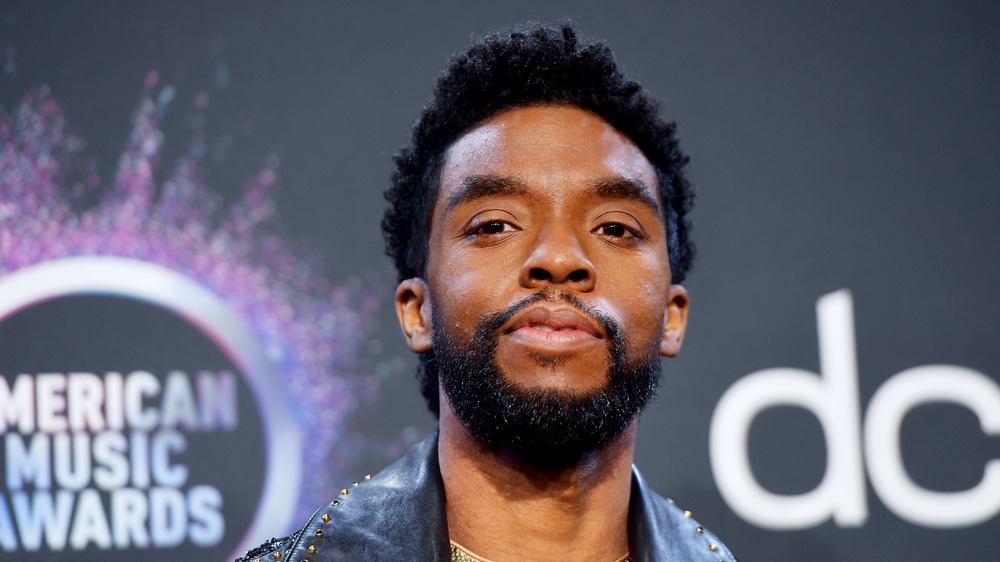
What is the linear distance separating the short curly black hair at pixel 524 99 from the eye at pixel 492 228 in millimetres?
181

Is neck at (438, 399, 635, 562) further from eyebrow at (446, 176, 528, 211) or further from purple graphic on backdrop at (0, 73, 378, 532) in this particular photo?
purple graphic on backdrop at (0, 73, 378, 532)

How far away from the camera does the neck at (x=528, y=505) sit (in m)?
1.44

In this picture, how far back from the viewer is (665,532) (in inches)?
61.9

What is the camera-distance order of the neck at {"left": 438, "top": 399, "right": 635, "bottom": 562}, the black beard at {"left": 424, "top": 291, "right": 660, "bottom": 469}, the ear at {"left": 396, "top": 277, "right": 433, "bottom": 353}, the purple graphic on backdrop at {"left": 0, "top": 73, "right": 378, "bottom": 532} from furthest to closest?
the purple graphic on backdrop at {"left": 0, "top": 73, "right": 378, "bottom": 532}
the ear at {"left": 396, "top": 277, "right": 433, "bottom": 353}
the neck at {"left": 438, "top": 399, "right": 635, "bottom": 562}
the black beard at {"left": 424, "top": 291, "right": 660, "bottom": 469}

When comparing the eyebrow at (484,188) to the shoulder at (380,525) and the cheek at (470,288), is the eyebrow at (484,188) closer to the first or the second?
the cheek at (470,288)

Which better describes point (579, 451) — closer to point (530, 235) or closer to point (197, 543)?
point (530, 235)

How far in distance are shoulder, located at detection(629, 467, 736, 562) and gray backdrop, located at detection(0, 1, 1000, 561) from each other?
2.43 ft

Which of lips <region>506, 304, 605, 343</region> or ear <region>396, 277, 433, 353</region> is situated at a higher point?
ear <region>396, 277, 433, 353</region>

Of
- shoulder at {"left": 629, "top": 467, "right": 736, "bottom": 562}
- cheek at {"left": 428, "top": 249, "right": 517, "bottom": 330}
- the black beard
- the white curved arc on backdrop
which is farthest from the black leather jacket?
the white curved arc on backdrop

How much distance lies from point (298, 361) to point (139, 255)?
46 centimetres

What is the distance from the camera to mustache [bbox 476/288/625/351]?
4.43 ft

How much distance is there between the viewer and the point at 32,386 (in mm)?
2254

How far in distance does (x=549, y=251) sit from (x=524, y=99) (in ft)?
1.16

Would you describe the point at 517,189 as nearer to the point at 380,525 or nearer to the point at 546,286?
the point at 546,286
